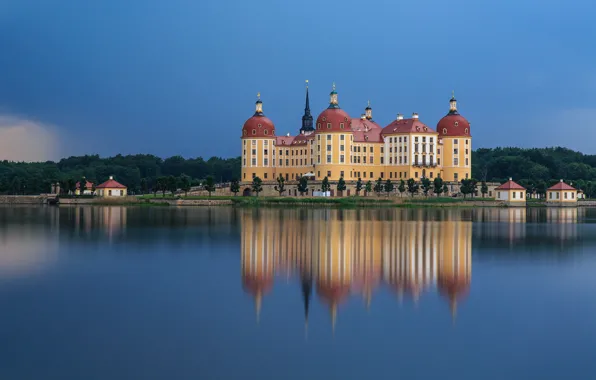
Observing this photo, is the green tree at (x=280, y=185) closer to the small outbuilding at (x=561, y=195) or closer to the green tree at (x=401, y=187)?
the green tree at (x=401, y=187)

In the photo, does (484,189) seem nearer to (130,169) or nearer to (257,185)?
(257,185)

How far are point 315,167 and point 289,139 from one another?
8282 mm

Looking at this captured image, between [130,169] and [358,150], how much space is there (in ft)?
144

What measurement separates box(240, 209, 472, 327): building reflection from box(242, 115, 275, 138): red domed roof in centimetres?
4927

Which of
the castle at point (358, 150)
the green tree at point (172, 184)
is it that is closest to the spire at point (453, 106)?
the castle at point (358, 150)

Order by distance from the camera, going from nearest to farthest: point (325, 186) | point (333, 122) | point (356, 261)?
1. point (356, 261)
2. point (325, 186)
3. point (333, 122)

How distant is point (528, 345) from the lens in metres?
12.4

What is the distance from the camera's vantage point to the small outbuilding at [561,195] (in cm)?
7619

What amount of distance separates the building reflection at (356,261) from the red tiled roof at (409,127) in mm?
44460

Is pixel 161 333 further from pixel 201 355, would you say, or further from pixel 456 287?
pixel 456 287

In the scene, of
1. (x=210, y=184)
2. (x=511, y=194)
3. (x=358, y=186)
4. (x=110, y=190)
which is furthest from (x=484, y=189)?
(x=110, y=190)

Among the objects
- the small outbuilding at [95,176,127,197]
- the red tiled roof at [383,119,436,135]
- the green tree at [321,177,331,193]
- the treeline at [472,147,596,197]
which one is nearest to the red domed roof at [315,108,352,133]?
the red tiled roof at [383,119,436,135]

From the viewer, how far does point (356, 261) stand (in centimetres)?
2247

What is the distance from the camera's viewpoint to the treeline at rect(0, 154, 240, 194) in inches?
4030
